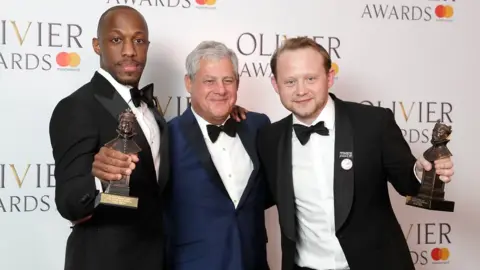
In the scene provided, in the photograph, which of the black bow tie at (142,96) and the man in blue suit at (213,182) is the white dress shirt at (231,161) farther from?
the black bow tie at (142,96)

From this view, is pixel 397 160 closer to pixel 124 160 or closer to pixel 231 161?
pixel 231 161

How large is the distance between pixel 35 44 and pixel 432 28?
2004 mm

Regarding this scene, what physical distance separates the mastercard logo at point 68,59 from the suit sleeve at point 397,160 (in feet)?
4.64

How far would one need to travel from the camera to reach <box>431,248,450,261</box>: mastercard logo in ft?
9.02

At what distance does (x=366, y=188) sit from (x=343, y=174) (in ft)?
0.31

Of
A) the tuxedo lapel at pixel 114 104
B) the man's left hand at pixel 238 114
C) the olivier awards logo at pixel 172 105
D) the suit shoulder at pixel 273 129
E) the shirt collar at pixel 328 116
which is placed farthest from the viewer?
the olivier awards logo at pixel 172 105

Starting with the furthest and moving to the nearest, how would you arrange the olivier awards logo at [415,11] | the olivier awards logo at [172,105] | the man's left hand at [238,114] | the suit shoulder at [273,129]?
the olivier awards logo at [415,11] → the olivier awards logo at [172,105] → the man's left hand at [238,114] → the suit shoulder at [273,129]

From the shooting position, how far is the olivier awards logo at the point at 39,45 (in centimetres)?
226

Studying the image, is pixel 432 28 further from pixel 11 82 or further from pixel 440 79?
pixel 11 82

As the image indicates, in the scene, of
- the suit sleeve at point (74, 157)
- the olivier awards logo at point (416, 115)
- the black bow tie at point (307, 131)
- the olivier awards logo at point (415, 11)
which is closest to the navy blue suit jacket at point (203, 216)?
the black bow tie at point (307, 131)

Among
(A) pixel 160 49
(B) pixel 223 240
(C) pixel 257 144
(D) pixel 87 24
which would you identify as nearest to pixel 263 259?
(B) pixel 223 240

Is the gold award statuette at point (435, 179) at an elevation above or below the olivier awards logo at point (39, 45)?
below

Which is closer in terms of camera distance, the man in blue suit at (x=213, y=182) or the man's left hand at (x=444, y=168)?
the man's left hand at (x=444, y=168)

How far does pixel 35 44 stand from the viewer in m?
2.29
